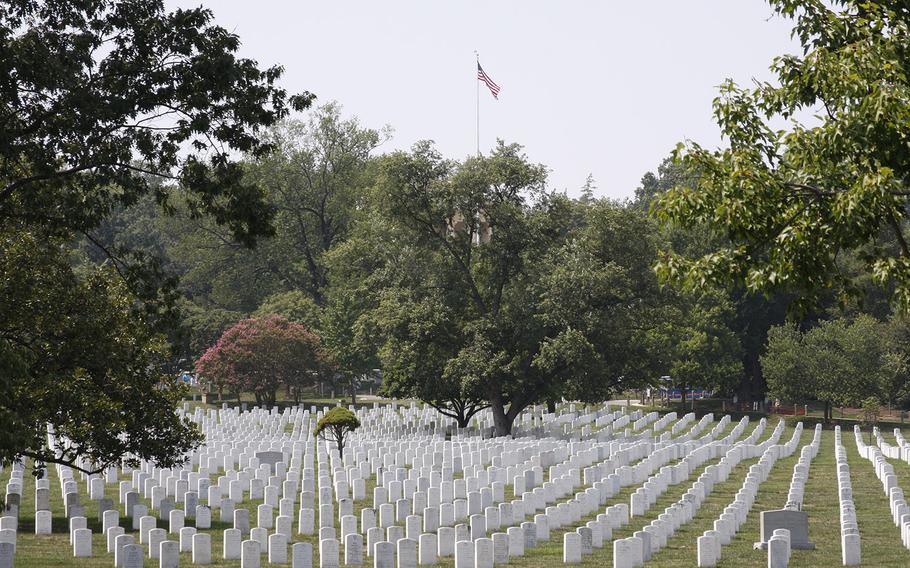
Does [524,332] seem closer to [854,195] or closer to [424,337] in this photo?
[424,337]

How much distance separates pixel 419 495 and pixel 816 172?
13.6m

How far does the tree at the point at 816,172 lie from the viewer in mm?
13172

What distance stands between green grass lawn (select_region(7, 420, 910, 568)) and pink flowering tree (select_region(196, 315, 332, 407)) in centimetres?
2957

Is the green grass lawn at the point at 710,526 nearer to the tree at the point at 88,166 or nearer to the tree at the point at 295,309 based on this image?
the tree at the point at 88,166

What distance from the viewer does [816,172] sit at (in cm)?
1422

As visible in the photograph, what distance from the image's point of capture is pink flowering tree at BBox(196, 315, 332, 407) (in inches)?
2584

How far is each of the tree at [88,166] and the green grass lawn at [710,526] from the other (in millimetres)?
1920

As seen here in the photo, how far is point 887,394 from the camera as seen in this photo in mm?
61344

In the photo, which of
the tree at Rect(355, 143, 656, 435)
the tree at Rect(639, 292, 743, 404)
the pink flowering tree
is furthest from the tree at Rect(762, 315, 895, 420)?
the pink flowering tree

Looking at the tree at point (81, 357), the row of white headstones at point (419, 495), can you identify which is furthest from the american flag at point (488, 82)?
the tree at point (81, 357)

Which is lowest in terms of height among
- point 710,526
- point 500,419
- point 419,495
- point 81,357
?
point 710,526

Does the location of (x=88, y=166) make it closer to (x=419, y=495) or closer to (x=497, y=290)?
(x=419, y=495)

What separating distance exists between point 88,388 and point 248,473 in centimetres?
913

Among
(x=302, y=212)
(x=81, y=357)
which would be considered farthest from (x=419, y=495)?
(x=302, y=212)
